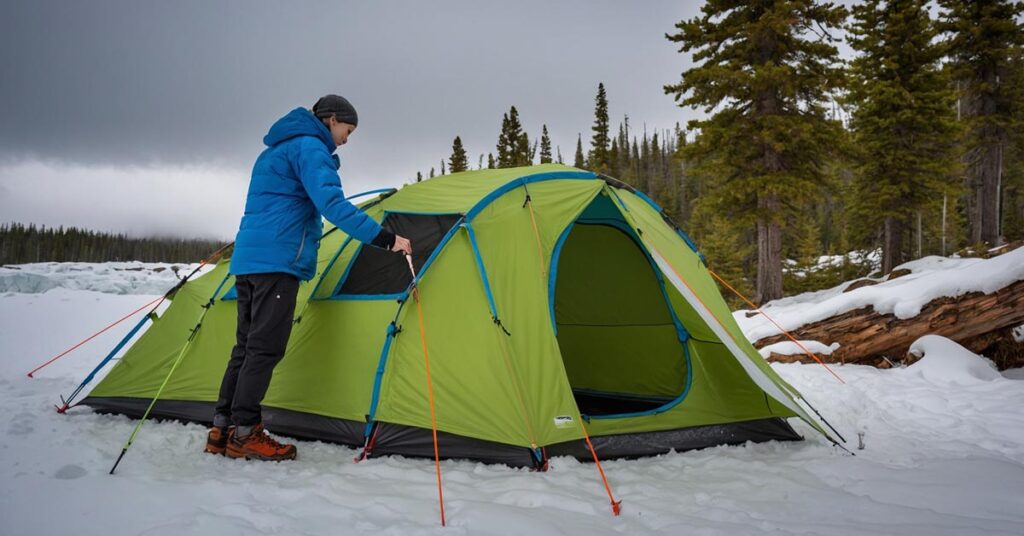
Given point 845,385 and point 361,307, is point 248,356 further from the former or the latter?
point 845,385

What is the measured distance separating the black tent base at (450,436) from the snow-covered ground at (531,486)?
3.4 inches

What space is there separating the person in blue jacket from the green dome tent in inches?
18.6

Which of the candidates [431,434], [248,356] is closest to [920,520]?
[431,434]

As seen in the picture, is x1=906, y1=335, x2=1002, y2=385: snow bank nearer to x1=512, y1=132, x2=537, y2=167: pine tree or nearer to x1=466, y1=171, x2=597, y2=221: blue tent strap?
x1=466, y1=171, x2=597, y2=221: blue tent strap

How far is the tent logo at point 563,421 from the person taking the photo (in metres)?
3.28

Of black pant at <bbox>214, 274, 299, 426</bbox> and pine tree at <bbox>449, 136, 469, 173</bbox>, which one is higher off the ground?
pine tree at <bbox>449, 136, 469, 173</bbox>

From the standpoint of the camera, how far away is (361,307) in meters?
3.86

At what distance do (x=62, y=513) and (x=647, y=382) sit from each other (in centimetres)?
462

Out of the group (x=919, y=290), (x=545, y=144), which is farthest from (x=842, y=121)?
(x=545, y=144)

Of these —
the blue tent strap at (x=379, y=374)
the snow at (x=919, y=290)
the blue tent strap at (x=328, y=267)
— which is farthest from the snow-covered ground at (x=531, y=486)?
the snow at (x=919, y=290)

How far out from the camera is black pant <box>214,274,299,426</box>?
Result: 3.29 meters

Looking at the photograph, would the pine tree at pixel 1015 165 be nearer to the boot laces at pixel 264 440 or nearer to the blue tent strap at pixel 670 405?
the blue tent strap at pixel 670 405

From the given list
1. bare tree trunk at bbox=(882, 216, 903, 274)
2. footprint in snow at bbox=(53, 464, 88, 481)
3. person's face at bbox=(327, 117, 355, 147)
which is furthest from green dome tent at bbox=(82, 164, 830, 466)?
bare tree trunk at bbox=(882, 216, 903, 274)

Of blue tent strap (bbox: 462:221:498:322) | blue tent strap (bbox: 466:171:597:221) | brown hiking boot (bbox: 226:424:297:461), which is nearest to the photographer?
brown hiking boot (bbox: 226:424:297:461)
